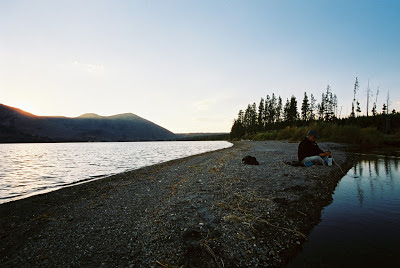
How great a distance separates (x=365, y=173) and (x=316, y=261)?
449 inches

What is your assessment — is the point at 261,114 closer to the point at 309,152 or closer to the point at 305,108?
the point at 305,108

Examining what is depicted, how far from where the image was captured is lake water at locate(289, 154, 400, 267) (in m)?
4.07

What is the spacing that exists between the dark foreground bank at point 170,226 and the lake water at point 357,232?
321 mm

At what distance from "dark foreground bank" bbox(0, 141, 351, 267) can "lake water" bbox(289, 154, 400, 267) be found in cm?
32

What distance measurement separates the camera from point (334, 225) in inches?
222

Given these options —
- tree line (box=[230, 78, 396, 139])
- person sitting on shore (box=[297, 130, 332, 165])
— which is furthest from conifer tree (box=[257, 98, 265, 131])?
person sitting on shore (box=[297, 130, 332, 165])

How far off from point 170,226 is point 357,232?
4.84 m

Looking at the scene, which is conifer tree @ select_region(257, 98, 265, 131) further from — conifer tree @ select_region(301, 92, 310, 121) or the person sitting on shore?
the person sitting on shore

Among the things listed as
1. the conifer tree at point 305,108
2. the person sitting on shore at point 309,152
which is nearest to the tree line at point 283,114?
the conifer tree at point 305,108

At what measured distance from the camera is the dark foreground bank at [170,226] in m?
4.29

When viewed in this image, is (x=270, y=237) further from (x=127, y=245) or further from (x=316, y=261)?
(x=127, y=245)

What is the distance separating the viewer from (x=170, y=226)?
5.46 metres

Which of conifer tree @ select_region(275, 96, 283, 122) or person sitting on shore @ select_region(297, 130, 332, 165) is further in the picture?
conifer tree @ select_region(275, 96, 283, 122)

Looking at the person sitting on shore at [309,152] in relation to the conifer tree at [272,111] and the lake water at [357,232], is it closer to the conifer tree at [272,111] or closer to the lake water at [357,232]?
the lake water at [357,232]
